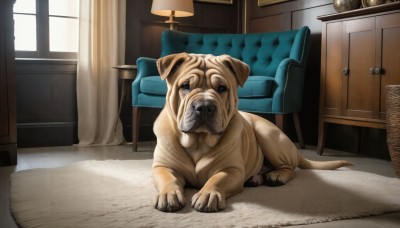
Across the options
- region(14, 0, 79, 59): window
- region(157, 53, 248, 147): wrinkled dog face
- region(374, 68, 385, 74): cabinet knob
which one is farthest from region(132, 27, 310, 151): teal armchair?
region(157, 53, 248, 147): wrinkled dog face

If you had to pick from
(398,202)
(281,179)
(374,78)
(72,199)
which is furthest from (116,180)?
(374,78)

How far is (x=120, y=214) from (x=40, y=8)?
2.97 m

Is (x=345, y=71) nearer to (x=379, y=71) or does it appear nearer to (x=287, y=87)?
(x=379, y=71)

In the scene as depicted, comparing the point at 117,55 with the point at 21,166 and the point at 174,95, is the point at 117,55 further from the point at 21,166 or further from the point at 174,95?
the point at 174,95

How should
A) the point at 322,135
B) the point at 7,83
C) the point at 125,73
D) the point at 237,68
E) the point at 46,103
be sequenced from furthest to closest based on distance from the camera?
the point at 46,103 → the point at 125,73 → the point at 322,135 → the point at 7,83 → the point at 237,68

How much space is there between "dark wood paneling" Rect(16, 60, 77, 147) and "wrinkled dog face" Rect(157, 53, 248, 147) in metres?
2.41

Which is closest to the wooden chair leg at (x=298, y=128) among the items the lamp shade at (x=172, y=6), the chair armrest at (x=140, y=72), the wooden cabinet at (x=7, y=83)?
the chair armrest at (x=140, y=72)

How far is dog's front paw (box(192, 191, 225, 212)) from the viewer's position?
1698 millimetres

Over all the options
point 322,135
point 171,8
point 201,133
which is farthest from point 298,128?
point 201,133

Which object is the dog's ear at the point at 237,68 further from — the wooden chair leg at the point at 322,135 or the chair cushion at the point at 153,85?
the wooden chair leg at the point at 322,135

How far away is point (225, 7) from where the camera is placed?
5051mm

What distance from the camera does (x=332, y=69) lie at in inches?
138

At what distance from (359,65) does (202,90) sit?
183 centimetres

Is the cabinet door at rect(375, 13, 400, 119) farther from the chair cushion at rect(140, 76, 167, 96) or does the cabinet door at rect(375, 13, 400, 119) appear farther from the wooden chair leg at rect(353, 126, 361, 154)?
the chair cushion at rect(140, 76, 167, 96)
